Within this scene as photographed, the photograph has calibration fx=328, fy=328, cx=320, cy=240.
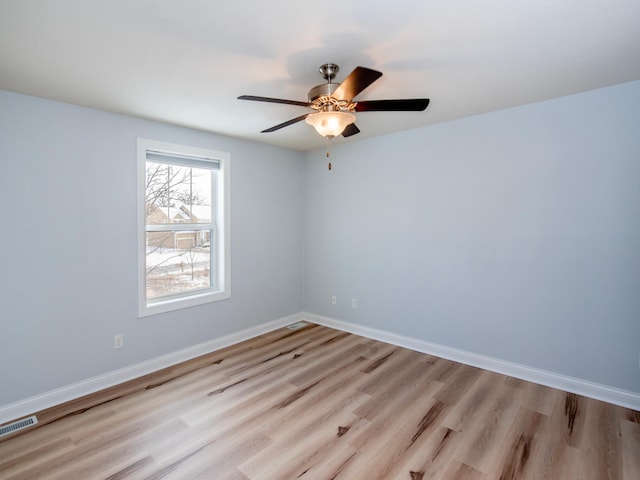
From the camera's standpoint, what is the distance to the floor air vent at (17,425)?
230 centimetres

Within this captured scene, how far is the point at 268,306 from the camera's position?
172 inches

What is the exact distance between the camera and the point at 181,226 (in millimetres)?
3545

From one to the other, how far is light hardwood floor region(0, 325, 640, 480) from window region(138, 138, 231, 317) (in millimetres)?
852

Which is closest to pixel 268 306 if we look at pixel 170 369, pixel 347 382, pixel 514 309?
pixel 170 369

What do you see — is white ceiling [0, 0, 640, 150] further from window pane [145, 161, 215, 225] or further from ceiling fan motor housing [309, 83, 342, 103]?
window pane [145, 161, 215, 225]

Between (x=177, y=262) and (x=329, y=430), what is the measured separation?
7.70 feet

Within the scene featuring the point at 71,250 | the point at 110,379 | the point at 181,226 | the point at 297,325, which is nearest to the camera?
the point at 71,250

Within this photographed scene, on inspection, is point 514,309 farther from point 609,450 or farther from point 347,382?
point 347,382

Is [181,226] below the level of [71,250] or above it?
above

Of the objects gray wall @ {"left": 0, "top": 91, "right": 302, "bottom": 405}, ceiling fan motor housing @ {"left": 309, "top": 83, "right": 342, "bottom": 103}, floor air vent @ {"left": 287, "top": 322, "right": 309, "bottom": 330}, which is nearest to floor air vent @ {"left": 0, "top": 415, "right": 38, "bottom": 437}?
gray wall @ {"left": 0, "top": 91, "right": 302, "bottom": 405}

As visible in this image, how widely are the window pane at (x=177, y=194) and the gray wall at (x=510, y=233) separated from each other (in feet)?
5.59

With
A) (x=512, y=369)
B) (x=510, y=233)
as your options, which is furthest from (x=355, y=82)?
(x=512, y=369)

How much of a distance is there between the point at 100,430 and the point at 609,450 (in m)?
3.38

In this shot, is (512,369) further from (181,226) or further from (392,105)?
(181,226)
